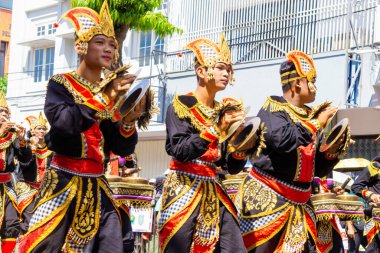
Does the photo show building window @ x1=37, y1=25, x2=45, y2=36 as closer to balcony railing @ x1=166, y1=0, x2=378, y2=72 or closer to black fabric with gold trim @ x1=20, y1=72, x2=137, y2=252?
balcony railing @ x1=166, y1=0, x2=378, y2=72

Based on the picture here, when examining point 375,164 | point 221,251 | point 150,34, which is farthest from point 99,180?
point 150,34

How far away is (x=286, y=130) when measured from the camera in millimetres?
7133

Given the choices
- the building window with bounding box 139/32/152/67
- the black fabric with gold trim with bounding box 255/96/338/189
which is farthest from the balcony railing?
the black fabric with gold trim with bounding box 255/96/338/189

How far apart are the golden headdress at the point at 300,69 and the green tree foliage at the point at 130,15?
36.0 ft

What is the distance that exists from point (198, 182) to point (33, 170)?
649 centimetres

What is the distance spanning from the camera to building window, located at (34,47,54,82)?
30875 millimetres

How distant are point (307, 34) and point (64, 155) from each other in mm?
14112

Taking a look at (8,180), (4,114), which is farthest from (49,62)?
(8,180)

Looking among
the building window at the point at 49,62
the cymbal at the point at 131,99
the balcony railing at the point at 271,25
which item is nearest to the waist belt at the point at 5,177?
the cymbal at the point at 131,99

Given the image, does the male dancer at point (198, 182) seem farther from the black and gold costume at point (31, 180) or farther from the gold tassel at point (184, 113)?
the black and gold costume at point (31, 180)

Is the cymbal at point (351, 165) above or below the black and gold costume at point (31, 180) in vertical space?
above

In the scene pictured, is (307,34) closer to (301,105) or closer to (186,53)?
(186,53)

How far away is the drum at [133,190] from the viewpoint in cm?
1030

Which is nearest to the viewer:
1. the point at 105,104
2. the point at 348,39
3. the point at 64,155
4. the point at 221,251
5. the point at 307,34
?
the point at 105,104
